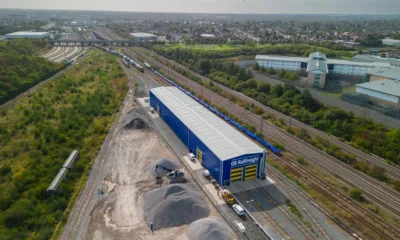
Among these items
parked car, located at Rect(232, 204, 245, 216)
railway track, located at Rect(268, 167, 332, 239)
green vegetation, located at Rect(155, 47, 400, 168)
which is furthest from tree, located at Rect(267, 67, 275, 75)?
parked car, located at Rect(232, 204, 245, 216)

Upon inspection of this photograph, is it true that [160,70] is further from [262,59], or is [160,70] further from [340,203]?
[340,203]

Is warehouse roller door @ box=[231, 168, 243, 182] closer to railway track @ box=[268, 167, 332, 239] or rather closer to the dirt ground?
railway track @ box=[268, 167, 332, 239]

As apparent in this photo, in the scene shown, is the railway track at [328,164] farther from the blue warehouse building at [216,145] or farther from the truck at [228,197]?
the truck at [228,197]

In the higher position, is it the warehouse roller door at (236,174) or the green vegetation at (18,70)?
the green vegetation at (18,70)

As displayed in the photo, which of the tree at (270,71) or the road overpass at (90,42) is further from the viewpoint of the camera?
the road overpass at (90,42)

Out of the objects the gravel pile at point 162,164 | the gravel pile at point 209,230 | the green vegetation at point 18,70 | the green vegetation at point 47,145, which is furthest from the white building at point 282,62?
the gravel pile at point 209,230


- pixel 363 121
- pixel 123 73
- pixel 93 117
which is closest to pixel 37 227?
pixel 93 117

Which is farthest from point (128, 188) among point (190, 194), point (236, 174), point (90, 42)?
point (90, 42)
